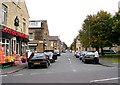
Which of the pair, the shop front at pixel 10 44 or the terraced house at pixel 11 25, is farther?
the terraced house at pixel 11 25

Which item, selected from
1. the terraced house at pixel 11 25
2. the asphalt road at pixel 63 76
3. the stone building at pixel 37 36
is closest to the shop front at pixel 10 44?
the terraced house at pixel 11 25

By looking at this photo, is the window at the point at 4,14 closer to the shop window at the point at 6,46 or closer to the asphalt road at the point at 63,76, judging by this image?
the shop window at the point at 6,46

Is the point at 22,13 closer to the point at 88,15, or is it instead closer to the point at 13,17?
the point at 13,17

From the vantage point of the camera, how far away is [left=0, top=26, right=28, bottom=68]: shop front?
25.3 m

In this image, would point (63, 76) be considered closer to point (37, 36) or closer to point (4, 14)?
point (4, 14)

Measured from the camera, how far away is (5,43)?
→ 27531 millimetres

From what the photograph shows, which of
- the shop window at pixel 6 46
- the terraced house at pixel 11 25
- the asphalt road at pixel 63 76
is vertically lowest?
the asphalt road at pixel 63 76

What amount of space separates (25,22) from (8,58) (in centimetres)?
1478

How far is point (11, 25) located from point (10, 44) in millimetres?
2327

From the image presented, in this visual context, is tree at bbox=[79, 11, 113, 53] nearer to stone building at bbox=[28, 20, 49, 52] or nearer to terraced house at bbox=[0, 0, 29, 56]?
stone building at bbox=[28, 20, 49, 52]

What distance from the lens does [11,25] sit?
30.3 metres

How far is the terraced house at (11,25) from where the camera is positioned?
2688cm

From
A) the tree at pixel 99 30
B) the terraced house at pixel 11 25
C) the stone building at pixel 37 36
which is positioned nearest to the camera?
the terraced house at pixel 11 25

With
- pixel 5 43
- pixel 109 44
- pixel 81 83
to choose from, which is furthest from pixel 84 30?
pixel 81 83
